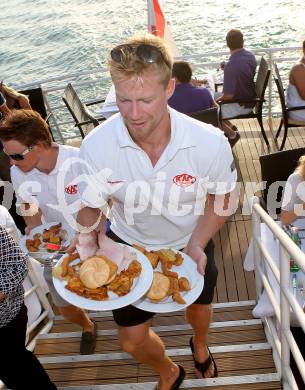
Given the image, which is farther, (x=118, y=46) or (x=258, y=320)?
(x=258, y=320)

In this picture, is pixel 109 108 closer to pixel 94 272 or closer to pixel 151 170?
pixel 151 170

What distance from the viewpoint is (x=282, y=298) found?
7.36 feet

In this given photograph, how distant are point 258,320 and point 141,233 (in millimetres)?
1309

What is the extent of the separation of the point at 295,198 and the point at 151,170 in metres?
1.34

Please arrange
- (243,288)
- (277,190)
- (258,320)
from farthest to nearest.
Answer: (243,288) → (277,190) → (258,320)

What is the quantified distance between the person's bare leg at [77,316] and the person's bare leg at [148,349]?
2.25ft

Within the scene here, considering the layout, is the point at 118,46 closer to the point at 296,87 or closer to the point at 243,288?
the point at 243,288

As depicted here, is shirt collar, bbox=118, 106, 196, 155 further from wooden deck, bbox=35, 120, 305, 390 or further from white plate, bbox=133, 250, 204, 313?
wooden deck, bbox=35, 120, 305, 390

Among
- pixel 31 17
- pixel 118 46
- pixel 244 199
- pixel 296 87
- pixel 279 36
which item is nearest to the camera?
pixel 118 46

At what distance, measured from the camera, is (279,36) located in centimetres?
1895

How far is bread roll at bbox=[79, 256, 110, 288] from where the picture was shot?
82.7 inches

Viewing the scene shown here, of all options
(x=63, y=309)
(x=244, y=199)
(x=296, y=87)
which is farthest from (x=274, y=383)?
(x=296, y=87)

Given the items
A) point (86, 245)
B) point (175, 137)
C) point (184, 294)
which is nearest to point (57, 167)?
point (86, 245)

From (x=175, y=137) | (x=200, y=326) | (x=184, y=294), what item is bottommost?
(x=200, y=326)
